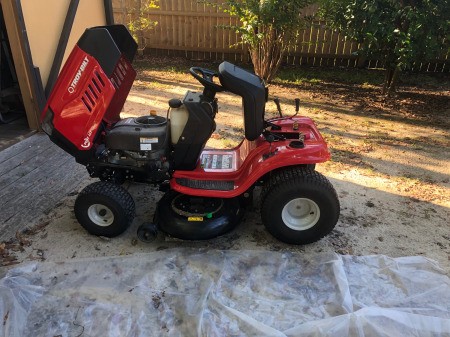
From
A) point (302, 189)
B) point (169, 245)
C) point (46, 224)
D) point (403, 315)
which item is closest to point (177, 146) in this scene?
point (169, 245)

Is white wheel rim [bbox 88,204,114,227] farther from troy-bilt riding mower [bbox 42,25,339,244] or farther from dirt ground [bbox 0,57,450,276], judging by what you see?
dirt ground [bbox 0,57,450,276]

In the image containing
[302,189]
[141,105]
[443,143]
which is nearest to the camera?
[302,189]

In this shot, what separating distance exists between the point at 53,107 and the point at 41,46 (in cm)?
238

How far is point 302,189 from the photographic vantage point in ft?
8.75

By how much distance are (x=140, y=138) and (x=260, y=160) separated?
0.87 metres

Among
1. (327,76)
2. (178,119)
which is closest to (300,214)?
(178,119)

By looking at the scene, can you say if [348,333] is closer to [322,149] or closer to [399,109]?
[322,149]

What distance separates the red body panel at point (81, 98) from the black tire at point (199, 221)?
29.1 inches

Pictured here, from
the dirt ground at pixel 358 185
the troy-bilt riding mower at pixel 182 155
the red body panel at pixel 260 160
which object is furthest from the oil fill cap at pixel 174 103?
the dirt ground at pixel 358 185

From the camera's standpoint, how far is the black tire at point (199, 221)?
2.75 meters

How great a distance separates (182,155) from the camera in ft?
9.61

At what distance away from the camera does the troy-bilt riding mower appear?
8.79ft

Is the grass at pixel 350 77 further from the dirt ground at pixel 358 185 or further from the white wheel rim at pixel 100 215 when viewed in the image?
the white wheel rim at pixel 100 215

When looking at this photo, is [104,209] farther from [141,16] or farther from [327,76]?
[141,16]
